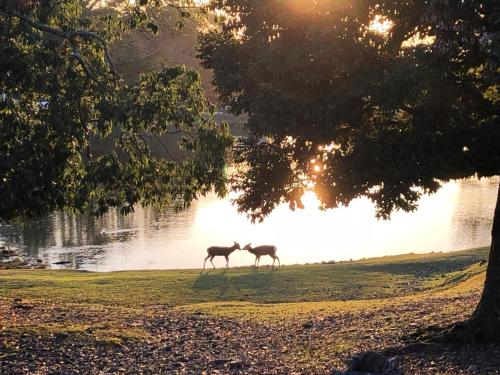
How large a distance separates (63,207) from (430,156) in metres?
7.68

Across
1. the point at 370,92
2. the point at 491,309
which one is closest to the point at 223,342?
the point at 491,309

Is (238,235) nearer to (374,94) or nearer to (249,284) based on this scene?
(249,284)

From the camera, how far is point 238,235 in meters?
44.0

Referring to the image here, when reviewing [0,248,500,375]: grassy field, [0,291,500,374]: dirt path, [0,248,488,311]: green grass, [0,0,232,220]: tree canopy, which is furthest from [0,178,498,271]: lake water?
[0,0,232,220]: tree canopy

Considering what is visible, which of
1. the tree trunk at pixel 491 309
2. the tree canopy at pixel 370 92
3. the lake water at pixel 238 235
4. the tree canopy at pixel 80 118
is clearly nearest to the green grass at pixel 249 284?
the tree canopy at pixel 80 118

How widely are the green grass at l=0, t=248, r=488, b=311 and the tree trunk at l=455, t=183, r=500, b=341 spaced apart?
934 cm

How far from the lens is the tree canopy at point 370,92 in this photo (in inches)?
381

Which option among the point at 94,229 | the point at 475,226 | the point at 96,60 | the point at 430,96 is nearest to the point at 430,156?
the point at 430,96

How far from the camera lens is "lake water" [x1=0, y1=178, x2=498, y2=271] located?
3706cm

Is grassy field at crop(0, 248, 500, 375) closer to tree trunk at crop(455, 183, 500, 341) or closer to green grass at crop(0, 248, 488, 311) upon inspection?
green grass at crop(0, 248, 488, 311)

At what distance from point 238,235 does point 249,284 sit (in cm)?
1932

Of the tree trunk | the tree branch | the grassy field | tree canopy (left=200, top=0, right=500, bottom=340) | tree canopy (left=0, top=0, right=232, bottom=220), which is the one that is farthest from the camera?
the tree branch

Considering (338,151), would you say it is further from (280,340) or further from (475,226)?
(475,226)

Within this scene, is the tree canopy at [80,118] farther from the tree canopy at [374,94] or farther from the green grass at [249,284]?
the green grass at [249,284]
